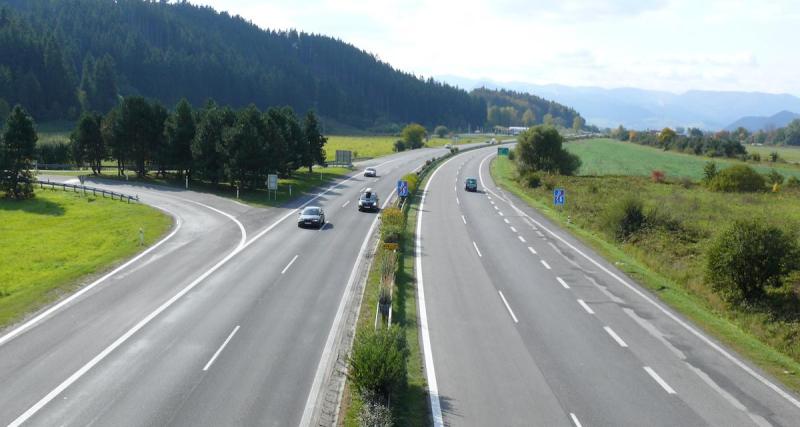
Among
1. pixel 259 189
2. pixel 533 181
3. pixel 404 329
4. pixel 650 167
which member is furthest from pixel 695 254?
pixel 650 167

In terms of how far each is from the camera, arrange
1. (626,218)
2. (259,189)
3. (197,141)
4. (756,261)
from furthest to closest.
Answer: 1. (259,189)
2. (197,141)
3. (626,218)
4. (756,261)

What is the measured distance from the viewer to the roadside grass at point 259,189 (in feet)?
172

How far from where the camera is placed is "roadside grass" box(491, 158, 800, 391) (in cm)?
1977

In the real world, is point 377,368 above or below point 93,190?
below

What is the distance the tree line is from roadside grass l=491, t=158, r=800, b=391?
27792 mm

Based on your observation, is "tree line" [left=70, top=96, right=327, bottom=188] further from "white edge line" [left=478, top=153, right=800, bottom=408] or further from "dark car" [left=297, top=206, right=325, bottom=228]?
"white edge line" [left=478, top=153, right=800, bottom=408]

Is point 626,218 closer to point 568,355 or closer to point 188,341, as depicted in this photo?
point 568,355

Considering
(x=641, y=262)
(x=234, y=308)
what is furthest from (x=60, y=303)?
(x=641, y=262)

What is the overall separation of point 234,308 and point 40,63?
157790 mm

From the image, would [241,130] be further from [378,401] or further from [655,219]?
[378,401]

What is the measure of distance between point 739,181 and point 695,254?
44.5 meters

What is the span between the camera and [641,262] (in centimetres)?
3161

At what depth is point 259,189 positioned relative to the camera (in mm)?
58531

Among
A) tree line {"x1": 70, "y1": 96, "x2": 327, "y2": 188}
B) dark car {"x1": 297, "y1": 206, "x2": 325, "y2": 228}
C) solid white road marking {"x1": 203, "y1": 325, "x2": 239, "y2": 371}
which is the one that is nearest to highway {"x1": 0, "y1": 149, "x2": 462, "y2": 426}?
solid white road marking {"x1": 203, "y1": 325, "x2": 239, "y2": 371}
